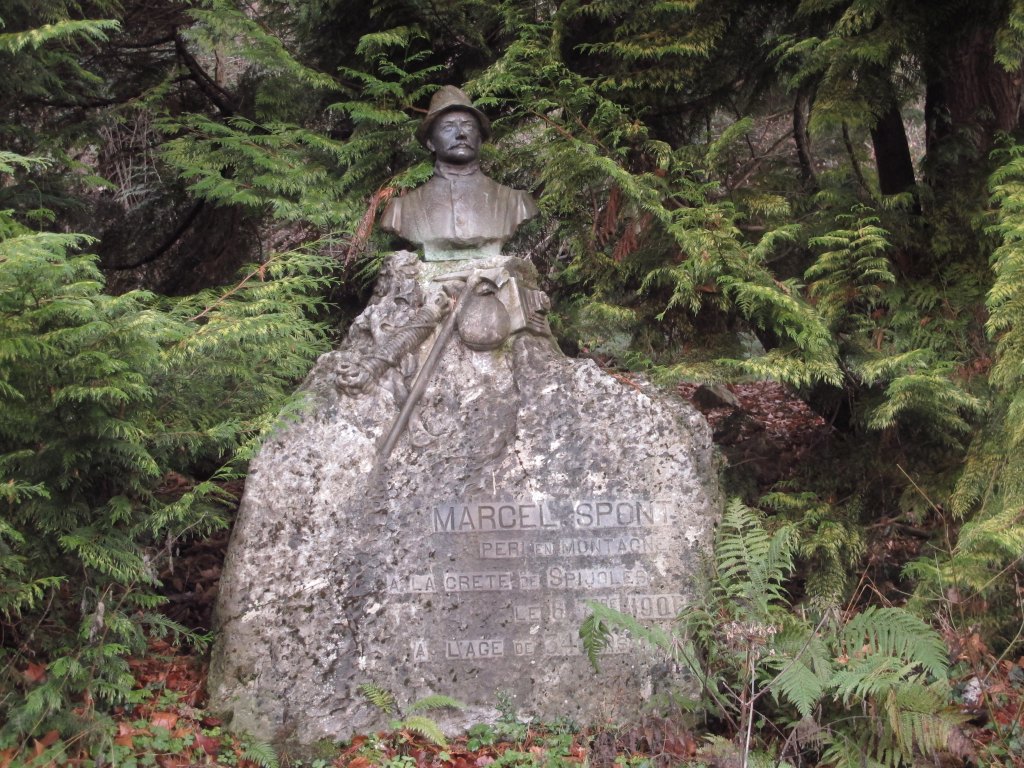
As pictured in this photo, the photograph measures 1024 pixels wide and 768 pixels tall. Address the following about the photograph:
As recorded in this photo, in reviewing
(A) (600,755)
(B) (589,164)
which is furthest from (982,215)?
(A) (600,755)

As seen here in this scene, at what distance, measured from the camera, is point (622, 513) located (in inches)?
198

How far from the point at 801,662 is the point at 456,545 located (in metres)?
1.73

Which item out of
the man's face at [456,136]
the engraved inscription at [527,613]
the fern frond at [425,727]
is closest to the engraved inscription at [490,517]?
the engraved inscription at [527,613]

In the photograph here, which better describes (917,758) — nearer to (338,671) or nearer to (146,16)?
(338,671)

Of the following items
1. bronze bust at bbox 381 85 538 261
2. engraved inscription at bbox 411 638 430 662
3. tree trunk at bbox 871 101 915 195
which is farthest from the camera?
tree trunk at bbox 871 101 915 195

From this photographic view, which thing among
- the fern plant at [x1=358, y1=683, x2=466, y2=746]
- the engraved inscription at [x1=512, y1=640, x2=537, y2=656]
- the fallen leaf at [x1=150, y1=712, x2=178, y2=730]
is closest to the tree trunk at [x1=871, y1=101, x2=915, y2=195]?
the engraved inscription at [x1=512, y1=640, x2=537, y2=656]

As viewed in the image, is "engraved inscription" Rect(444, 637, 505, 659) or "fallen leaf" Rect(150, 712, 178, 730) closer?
"fallen leaf" Rect(150, 712, 178, 730)

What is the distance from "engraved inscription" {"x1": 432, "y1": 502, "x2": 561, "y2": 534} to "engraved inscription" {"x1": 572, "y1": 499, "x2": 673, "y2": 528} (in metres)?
0.14

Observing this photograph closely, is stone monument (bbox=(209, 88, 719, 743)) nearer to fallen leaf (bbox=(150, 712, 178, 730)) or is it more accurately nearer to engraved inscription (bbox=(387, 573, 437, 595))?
engraved inscription (bbox=(387, 573, 437, 595))

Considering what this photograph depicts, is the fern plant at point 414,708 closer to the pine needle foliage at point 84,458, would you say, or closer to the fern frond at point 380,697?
the fern frond at point 380,697

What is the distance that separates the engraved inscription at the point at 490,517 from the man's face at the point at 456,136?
86.1 inches

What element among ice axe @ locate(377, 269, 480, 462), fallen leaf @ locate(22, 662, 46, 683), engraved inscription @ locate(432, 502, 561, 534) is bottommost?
fallen leaf @ locate(22, 662, 46, 683)

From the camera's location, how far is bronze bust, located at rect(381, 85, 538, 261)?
580cm

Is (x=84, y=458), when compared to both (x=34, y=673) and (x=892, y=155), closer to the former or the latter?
(x=34, y=673)
